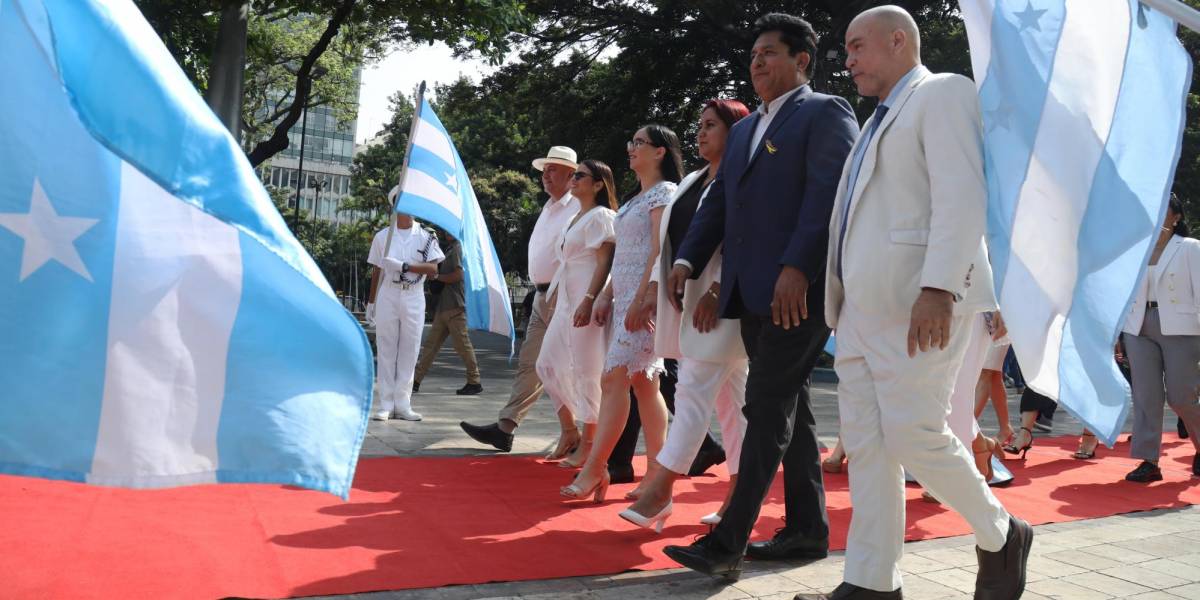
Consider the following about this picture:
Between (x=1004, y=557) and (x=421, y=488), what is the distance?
322 centimetres

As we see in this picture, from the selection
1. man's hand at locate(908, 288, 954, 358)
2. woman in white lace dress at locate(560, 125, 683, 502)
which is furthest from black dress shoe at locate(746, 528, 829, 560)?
man's hand at locate(908, 288, 954, 358)

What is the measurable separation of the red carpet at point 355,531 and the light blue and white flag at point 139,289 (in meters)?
1.23

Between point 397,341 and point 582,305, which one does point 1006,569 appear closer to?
point 582,305

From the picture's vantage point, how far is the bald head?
3.68 meters

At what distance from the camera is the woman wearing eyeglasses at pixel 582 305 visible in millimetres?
6332

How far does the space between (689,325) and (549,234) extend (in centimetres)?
274

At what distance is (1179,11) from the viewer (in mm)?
3234

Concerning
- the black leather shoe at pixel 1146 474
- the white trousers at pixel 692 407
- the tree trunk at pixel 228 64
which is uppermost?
the tree trunk at pixel 228 64

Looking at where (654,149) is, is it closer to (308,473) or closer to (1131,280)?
(1131,280)

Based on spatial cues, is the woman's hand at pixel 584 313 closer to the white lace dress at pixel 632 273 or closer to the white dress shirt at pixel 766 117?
the white lace dress at pixel 632 273

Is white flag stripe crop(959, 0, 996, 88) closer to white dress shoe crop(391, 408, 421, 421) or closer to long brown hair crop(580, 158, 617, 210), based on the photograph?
long brown hair crop(580, 158, 617, 210)

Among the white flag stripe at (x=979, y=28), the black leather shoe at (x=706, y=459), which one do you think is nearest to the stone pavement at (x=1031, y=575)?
the white flag stripe at (x=979, y=28)

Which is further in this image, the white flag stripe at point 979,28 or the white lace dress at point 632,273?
the white lace dress at point 632,273

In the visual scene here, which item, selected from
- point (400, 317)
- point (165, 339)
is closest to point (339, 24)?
point (400, 317)
